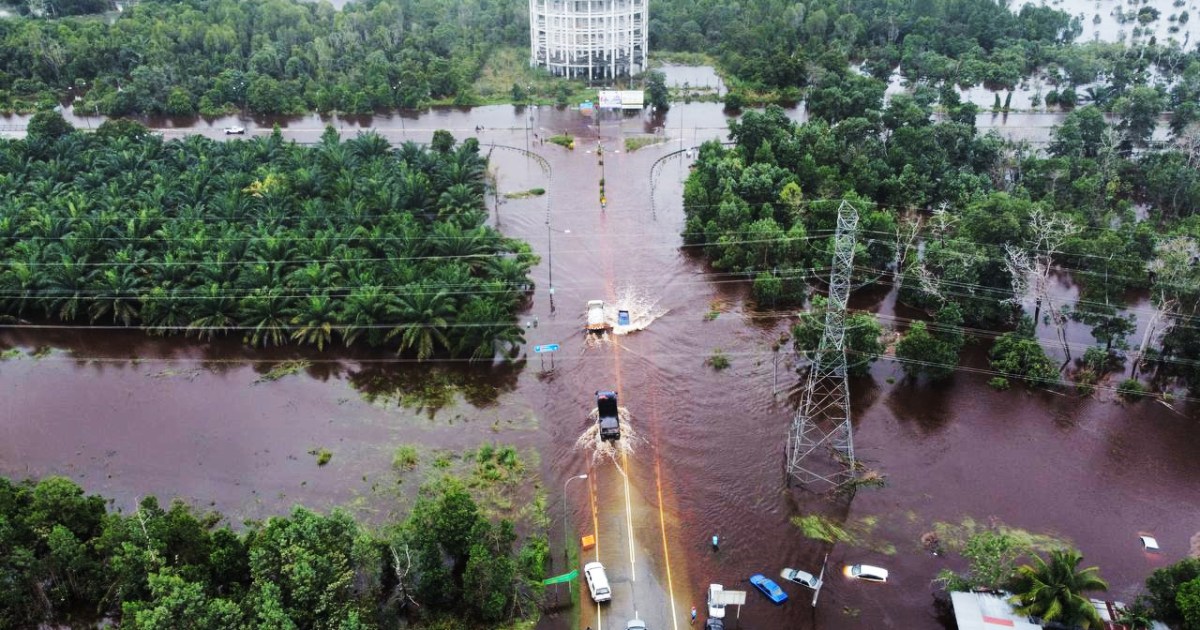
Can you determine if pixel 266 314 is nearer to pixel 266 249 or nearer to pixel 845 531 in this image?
pixel 266 249

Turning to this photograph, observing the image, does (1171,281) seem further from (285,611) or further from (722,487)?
(285,611)

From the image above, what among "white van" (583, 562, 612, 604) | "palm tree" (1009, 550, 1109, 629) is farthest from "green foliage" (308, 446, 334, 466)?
"palm tree" (1009, 550, 1109, 629)

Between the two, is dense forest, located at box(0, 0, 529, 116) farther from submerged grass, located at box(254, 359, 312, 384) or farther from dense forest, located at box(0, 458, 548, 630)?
dense forest, located at box(0, 458, 548, 630)

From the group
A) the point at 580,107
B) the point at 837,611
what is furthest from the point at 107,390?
the point at 580,107

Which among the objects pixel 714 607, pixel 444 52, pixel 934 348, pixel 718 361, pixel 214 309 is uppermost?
pixel 444 52

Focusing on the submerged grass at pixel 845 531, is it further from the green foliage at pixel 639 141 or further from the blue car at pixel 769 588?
the green foliage at pixel 639 141

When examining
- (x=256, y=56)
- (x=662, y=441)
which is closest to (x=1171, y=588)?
(x=662, y=441)

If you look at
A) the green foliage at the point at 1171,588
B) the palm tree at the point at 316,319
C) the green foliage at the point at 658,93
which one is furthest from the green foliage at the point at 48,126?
the green foliage at the point at 1171,588
